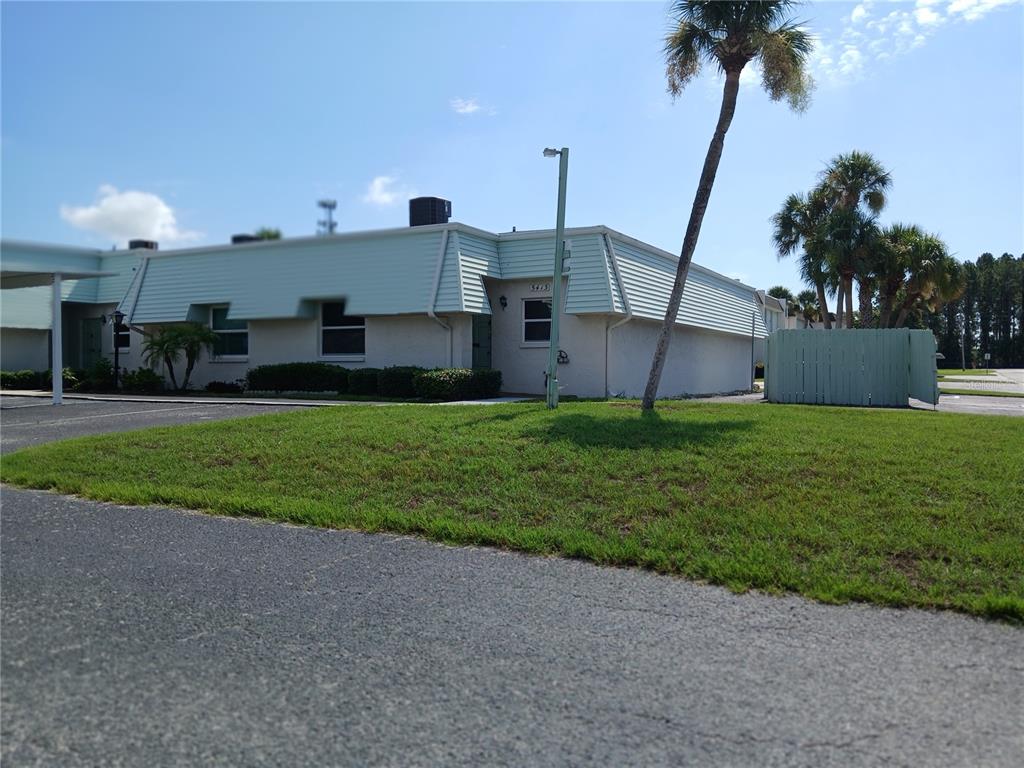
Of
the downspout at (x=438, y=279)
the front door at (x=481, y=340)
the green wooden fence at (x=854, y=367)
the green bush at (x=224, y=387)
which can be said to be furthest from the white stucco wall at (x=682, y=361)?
the green bush at (x=224, y=387)

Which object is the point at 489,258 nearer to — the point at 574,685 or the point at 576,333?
the point at 576,333

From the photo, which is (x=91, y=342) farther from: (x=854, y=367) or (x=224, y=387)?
(x=854, y=367)

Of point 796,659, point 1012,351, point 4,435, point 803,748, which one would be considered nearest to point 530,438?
point 796,659

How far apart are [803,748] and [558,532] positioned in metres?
3.21

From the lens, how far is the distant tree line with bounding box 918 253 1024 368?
284 ft

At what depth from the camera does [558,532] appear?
6020 millimetres

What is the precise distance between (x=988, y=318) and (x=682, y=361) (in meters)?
82.0

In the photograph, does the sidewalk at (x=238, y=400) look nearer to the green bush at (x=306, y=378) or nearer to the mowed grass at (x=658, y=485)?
the green bush at (x=306, y=378)

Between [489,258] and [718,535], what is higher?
[489,258]

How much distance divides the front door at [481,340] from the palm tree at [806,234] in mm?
20063

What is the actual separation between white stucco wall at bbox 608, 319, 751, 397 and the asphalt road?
14056 millimetres

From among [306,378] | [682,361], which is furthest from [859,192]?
[306,378]

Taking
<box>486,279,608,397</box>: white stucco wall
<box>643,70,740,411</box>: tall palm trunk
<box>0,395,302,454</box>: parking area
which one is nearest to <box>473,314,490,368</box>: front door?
<box>486,279,608,397</box>: white stucco wall

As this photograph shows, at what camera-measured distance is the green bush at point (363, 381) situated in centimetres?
1833
